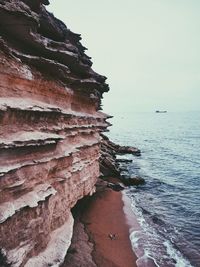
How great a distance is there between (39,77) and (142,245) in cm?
848

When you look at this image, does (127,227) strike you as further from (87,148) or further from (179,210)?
(179,210)

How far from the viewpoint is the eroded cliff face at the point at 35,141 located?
25.2ft

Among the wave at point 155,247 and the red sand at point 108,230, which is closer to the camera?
the red sand at point 108,230

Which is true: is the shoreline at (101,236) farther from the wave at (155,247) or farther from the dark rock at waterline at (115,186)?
the dark rock at waterline at (115,186)

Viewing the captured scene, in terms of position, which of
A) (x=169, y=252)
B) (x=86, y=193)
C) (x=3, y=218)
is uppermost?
(x=3, y=218)

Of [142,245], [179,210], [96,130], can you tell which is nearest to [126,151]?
[179,210]

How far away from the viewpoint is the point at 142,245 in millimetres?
13273

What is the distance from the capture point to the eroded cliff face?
303 inches

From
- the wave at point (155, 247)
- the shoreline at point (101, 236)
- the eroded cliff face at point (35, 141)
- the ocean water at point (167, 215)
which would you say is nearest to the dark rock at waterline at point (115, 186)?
the ocean water at point (167, 215)

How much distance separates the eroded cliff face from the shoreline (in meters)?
0.98

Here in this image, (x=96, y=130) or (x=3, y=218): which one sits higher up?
(x=96, y=130)

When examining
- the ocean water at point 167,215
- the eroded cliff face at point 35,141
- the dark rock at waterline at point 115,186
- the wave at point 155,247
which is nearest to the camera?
the eroded cliff face at point 35,141

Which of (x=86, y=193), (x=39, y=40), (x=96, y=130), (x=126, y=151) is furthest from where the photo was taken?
(x=126, y=151)

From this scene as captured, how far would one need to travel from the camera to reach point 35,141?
856 cm
